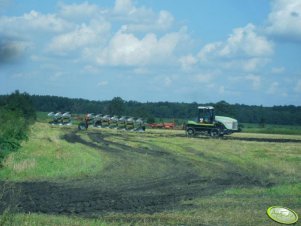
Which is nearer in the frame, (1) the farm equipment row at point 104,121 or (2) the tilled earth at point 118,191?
(2) the tilled earth at point 118,191

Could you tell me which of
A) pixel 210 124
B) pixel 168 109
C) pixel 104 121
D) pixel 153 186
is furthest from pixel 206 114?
pixel 168 109

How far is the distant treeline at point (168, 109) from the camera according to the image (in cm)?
12085

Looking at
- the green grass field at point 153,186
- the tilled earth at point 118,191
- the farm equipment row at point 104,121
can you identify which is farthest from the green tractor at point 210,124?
the tilled earth at point 118,191

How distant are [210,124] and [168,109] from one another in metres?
95.2

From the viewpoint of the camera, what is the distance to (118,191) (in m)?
20.5

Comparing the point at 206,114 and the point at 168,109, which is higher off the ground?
the point at 168,109

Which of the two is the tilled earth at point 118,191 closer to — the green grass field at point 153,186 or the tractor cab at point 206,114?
the green grass field at point 153,186

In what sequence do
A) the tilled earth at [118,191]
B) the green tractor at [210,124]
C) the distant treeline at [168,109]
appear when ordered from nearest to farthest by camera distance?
the tilled earth at [118,191] < the green tractor at [210,124] < the distant treeline at [168,109]

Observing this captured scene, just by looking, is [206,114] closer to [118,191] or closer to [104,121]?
[104,121]

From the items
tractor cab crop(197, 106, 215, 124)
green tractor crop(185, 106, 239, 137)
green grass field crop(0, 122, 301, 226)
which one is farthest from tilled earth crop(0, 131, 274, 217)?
tractor cab crop(197, 106, 215, 124)

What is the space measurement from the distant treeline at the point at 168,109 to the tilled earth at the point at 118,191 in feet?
271

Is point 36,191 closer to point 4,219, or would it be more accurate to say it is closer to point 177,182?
point 177,182

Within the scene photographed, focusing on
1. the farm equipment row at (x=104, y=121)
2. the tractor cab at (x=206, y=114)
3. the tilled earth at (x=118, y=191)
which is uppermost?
the tractor cab at (x=206, y=114)

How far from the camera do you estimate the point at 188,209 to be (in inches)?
656
